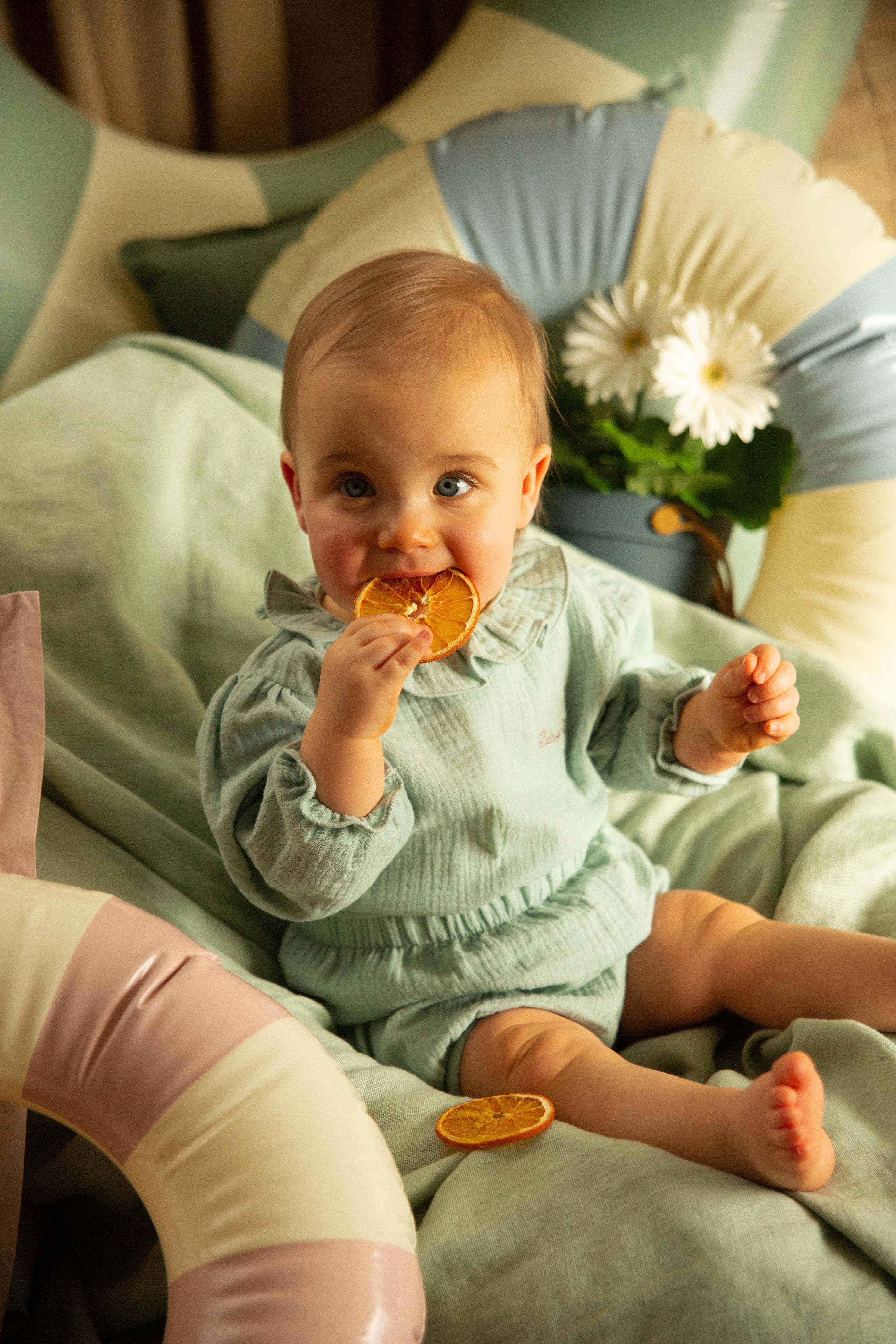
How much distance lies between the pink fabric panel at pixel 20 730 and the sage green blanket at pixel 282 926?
0.09 metres

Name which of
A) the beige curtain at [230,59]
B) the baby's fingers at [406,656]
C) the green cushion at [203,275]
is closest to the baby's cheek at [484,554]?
the baby's fingers at [406,656]

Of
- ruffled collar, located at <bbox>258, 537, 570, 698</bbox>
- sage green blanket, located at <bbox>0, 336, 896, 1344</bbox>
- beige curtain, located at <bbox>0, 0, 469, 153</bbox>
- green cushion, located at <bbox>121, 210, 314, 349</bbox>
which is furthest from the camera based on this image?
beige curtain, located at <bbox>0, 0, 469, 153</bbox>

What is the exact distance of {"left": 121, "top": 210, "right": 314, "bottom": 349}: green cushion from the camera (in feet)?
4.34

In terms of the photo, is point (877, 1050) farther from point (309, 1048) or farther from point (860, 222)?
point (860, 222)

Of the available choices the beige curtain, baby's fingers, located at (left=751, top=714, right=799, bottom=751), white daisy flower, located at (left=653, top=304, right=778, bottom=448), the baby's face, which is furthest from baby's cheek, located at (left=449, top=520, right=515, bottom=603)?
the beige curtain

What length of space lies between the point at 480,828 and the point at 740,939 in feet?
0.76

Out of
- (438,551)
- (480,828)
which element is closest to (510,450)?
(438,551)

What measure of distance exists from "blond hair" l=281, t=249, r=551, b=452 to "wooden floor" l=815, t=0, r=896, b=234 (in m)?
1.29

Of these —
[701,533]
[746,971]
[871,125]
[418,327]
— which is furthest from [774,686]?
[871,125]

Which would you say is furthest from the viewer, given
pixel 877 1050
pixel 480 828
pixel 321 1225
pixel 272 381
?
pixel 272 381

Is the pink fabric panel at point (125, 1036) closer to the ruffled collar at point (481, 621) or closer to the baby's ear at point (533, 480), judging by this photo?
the ruffled collar at point (481, 621)

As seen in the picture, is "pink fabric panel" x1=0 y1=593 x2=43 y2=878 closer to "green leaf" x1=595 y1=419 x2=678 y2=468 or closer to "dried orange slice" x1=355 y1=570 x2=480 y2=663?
"dried orange slice" x1=355 y1=570 x2=480 y2=663

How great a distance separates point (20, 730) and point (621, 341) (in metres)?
0.83

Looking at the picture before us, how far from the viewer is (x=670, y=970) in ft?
2.66
